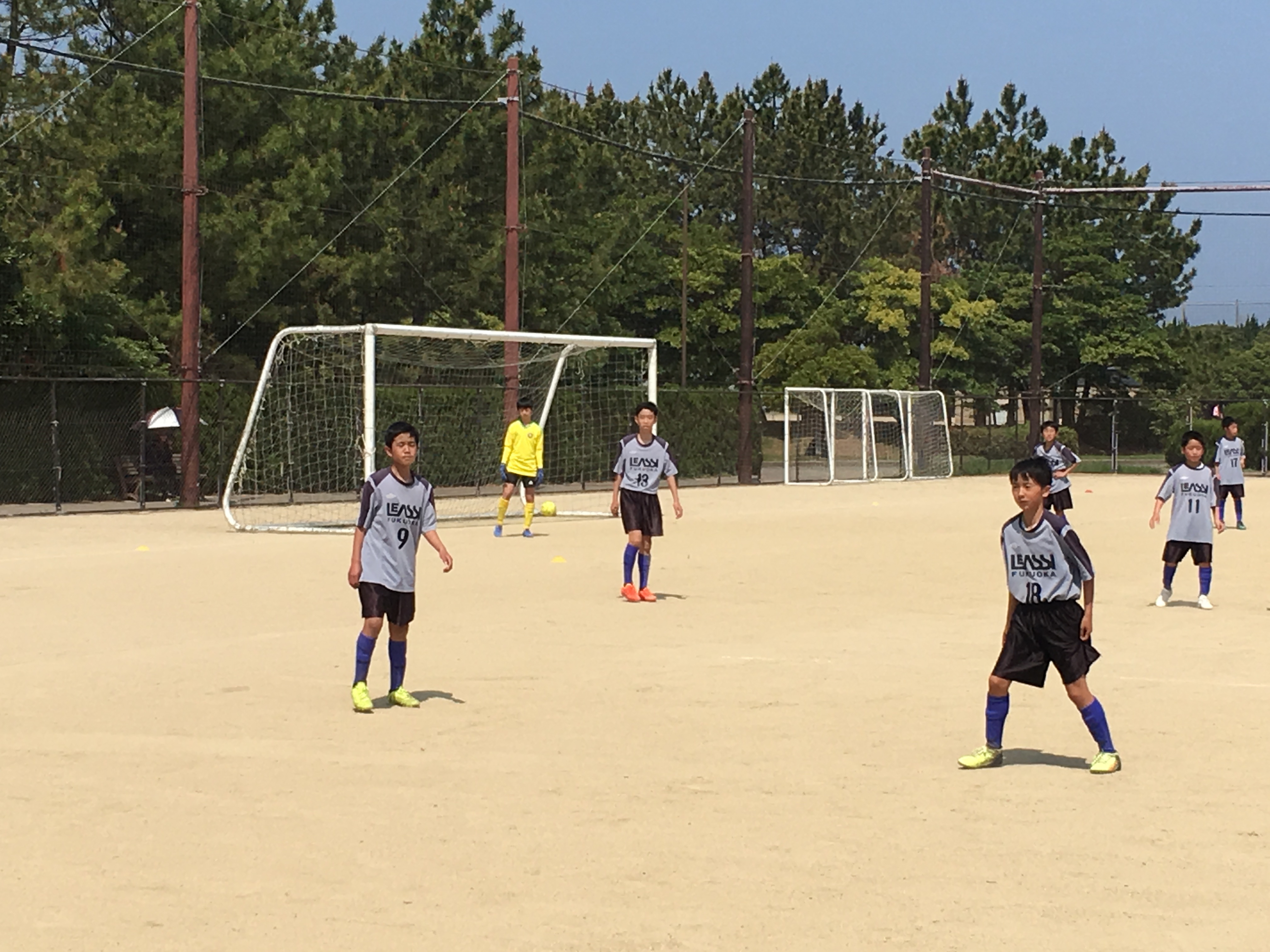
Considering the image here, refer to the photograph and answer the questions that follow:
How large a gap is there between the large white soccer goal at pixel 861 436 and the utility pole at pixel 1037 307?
5552 mm

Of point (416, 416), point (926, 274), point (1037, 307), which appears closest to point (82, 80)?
point (416, 416)

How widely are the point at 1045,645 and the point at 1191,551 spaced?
24.8ft

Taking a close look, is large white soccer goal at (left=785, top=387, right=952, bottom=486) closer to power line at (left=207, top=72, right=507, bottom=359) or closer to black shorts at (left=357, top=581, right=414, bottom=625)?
power line at (left=207, top=72, right=507, bottom=359)

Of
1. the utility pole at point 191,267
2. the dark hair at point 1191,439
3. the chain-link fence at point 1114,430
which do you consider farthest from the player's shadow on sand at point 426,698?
the chain-link fence at point 1114,430

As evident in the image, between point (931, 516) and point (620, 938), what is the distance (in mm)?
23077

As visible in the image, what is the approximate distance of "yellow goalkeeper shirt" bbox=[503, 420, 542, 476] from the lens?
22656 mm

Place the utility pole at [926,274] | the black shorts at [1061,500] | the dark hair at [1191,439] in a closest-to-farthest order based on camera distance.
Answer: the dark hair at [1191,439]
the black shorts at [1061,500]
the utility pole at [926,274]

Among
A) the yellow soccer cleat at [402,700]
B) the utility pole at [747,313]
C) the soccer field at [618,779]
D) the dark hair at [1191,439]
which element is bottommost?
the soccer field at [618,779]

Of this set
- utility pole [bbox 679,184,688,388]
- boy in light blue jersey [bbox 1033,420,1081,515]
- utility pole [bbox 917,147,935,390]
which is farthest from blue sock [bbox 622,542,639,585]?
utility pole [bbox 679,184,688,388]

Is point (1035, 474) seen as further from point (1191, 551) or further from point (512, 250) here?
point (512, 250)

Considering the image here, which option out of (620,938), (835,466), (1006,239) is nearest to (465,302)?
(835,466)

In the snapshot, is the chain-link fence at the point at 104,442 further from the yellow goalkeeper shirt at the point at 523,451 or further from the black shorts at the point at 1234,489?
the black shorts at the point at 1234,489

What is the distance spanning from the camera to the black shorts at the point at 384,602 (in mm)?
9227

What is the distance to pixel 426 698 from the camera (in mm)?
9594
